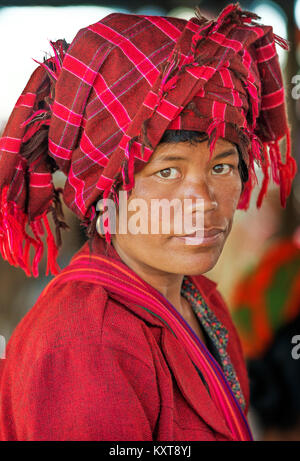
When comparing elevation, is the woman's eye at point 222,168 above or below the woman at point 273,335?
above

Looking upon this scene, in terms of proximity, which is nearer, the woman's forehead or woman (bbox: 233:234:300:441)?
the woman's forehead

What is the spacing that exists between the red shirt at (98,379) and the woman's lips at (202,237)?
0.16 metres

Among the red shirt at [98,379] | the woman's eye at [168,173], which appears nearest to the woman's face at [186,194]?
the woman's eye at [168,173]

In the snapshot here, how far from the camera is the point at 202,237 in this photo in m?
1.01

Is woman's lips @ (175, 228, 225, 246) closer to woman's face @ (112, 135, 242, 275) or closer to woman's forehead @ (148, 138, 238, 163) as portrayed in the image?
woman's face @ (112, 135, 242, 275)

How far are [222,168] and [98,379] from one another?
1.61 ft

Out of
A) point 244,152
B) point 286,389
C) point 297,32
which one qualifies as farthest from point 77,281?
point 297,32

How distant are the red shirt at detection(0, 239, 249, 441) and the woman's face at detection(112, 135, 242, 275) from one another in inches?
4.7

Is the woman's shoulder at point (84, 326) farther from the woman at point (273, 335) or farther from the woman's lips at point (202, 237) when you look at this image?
the woman at point (273, 335)

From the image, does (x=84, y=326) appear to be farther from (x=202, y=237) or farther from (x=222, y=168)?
(x=222, y=168)

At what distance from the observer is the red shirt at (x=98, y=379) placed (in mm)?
837

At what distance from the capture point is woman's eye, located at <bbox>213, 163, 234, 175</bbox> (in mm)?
1044

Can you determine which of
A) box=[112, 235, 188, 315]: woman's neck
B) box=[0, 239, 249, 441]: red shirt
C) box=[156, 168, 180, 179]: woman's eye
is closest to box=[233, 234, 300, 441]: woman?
box=[112, 235, 188, 315]: woman's neck

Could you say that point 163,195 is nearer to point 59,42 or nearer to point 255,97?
point 255,97
